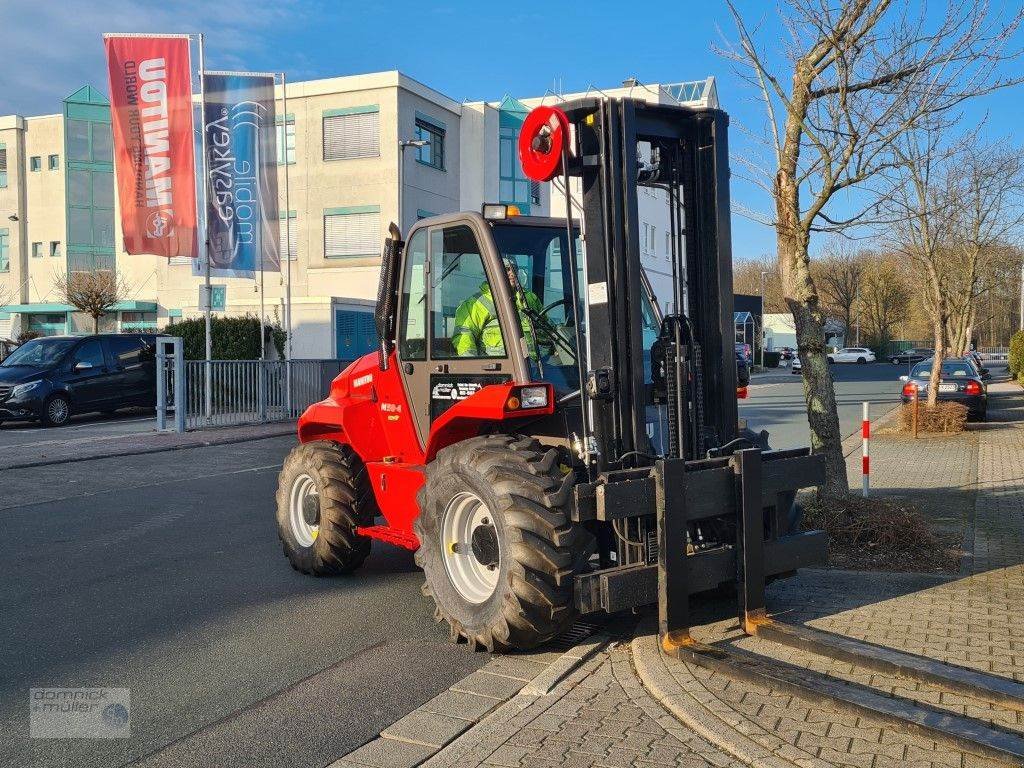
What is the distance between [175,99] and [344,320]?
9415 millimetres

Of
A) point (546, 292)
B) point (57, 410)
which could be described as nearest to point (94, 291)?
point (57, 410)

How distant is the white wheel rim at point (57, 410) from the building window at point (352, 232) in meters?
15.8

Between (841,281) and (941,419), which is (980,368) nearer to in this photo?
(941,419)

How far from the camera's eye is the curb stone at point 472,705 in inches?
154

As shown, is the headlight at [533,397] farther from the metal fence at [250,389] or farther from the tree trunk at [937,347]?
the tree trunk at [937,347]

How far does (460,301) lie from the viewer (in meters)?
5.80

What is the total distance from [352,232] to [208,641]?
30877 millimetres

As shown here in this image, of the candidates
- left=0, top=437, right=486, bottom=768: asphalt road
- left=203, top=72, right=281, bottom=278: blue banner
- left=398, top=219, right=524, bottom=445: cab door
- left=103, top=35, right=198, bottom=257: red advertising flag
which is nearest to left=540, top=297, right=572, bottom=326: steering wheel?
left=398, top=219, right=524, bottom=445: cab door

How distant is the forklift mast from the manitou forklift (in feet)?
0.04

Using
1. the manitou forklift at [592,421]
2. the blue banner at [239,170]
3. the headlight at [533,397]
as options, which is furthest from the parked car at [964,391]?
the headlight at [533,397]

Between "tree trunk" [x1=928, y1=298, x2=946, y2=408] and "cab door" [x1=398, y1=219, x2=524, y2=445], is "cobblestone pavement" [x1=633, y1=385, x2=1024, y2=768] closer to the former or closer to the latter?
"cab door" [x1=398, y1=219, x2=524, y2=445]

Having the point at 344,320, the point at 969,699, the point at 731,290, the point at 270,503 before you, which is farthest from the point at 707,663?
the point at 344,320

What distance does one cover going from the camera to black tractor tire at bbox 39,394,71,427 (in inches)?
796

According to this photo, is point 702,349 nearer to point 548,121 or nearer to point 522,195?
point 548,121
